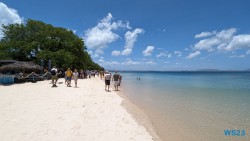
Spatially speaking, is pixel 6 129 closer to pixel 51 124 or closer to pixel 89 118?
pixel 51 124

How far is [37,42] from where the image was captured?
3719 cm

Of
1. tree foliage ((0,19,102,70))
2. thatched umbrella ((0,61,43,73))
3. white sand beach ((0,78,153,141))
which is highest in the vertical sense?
tree foliage ((0,19,102,70))

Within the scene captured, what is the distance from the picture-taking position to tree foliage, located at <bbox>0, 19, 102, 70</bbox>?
3616 cm

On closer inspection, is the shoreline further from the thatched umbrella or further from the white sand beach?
the thatched umbrella

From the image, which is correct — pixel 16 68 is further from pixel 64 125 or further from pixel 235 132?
pixel 235 132

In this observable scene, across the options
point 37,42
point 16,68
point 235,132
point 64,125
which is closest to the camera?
point 64,125

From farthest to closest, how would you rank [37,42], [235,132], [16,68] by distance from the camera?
1. [37,42]
2. [16,68]
3. [235,132]

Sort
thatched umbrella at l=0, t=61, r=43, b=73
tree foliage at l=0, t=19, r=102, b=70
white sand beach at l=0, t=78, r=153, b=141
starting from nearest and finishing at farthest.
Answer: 1. white sand beach at l=0, t=78, r=153, b=141
2. thatched umbrella at l=0, t=61, r=43, b=73
3. tree foliage at l=0, t=19, r=102, b=70

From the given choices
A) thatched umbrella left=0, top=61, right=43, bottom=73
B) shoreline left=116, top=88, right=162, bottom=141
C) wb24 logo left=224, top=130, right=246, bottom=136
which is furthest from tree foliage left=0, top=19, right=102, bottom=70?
wb24 logo left=224, top=130, right=246, bottom=136

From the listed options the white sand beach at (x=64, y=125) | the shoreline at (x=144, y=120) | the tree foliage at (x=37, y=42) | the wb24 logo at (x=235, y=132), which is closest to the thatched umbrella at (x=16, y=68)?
the tree foliage at (x=37, y=42)

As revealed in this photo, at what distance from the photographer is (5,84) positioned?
58.2ft

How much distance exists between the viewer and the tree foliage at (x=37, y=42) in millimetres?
36156

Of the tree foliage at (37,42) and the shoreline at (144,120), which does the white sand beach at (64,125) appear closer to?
the shoreline at (144,120)

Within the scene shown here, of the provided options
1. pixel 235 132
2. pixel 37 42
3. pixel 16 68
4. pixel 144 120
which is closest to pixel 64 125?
pixel 144 120
